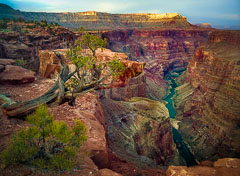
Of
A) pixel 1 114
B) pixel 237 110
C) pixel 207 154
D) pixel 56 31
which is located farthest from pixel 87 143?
pixel 56 31

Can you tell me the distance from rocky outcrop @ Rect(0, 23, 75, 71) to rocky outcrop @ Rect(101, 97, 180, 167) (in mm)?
17749

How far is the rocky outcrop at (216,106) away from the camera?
34156mm

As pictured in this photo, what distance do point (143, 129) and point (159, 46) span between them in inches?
3747

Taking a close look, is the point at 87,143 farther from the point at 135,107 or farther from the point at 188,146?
the point at 188,146

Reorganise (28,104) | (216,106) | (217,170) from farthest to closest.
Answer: (216,106)
(217,170)
(28,104)

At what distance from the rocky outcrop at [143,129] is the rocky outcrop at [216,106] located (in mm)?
11384

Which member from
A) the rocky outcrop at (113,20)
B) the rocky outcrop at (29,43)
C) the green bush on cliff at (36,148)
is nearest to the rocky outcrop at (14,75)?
the green bush on cliff at (36,148)

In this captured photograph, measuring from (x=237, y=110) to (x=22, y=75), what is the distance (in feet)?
138

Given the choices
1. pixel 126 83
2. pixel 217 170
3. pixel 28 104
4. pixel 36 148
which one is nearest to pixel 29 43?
pixel 126 83

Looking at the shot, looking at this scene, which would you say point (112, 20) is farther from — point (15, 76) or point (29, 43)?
point (15, 76)

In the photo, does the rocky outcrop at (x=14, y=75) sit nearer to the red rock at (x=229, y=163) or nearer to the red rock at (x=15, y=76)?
the red rock at (x=15, y=76)

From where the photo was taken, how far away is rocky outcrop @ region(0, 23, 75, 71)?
34.0 m

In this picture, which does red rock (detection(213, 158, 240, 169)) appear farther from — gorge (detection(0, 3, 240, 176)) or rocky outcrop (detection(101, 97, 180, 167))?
rocky outcrop (detection(101, 97, 180, 167))

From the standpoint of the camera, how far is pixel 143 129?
24312mm
